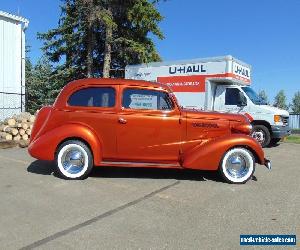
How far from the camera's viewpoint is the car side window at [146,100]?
24.5 feet

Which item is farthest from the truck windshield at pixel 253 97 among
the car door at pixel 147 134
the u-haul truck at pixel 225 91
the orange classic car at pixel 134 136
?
the car door at pixel 147 134

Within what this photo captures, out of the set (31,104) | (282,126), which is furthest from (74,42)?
(282,126)

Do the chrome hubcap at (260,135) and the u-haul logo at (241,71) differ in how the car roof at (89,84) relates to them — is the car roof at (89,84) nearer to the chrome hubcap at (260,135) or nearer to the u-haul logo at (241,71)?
the chrome hubcap at (260,135)

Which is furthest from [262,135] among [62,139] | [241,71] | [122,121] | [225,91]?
[62,139]

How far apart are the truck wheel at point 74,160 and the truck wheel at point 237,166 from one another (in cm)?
251

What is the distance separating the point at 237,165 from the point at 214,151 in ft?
1.83

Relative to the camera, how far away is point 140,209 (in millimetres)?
5504

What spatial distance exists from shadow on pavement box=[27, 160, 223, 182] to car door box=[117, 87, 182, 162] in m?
0.51

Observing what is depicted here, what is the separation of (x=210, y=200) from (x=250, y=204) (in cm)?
60

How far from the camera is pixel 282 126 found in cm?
1364

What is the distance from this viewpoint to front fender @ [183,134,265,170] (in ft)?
23.6

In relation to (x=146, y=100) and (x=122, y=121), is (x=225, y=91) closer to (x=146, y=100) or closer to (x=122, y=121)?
(x=146, y=100)

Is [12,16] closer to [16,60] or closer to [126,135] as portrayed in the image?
[16,60]

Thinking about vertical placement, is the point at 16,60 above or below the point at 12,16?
below
